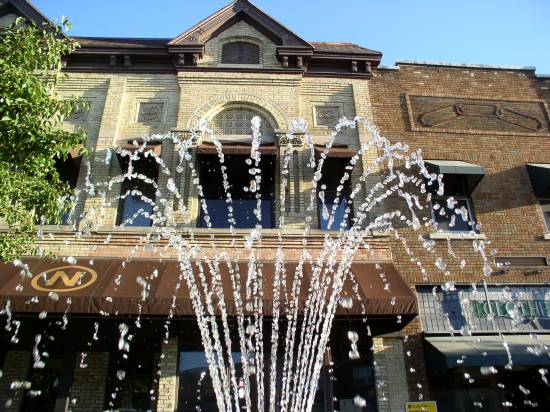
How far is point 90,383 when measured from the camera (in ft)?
29.5

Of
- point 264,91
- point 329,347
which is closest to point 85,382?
point 329,347

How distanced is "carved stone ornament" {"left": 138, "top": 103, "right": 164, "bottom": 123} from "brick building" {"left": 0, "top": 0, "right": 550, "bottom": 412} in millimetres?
53

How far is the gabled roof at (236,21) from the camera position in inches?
500

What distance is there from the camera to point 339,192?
1141 centimetres

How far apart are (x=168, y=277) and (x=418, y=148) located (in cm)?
716

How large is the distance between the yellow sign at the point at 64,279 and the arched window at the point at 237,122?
15.6 ft

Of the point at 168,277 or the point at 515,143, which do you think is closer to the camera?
the point at 168,277

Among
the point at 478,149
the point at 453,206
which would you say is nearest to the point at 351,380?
the point at 453,206

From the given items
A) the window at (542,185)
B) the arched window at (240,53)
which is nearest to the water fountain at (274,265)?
the window at (542,185)

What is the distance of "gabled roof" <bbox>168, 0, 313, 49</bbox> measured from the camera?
500 inches

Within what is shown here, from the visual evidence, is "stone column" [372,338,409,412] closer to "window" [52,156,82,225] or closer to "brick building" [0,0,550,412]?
"brick building" [0,0,550,412]

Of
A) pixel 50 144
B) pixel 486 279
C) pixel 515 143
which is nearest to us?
pixel 50 144

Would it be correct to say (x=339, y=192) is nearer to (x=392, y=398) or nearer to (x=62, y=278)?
(x=392, y=398)

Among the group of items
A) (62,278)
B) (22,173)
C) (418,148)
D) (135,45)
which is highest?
(135,45)
